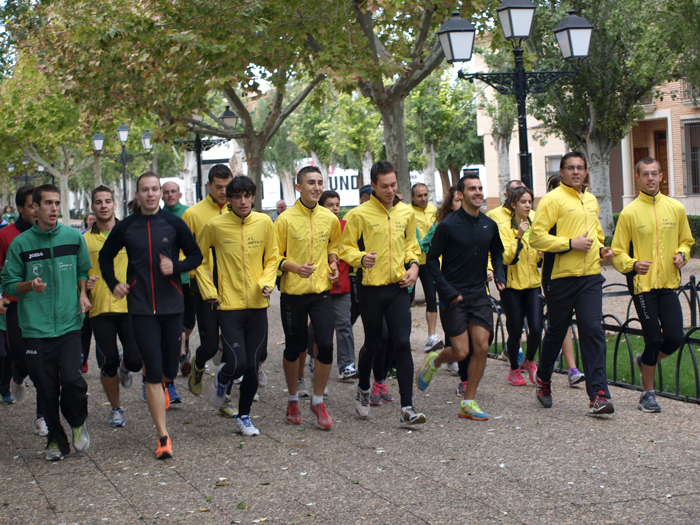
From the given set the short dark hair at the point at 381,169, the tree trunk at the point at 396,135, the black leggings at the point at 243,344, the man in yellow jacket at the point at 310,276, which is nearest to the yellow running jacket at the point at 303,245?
the man in yellow jacket at the point at 310,276

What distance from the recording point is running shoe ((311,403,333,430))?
21.9 ft

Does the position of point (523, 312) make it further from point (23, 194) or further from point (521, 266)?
point (23, 194)

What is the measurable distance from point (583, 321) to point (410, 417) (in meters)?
1.54

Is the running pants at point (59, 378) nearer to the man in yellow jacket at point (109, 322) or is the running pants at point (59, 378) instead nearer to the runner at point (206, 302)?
the man in yellow jacket at point (109, 322)

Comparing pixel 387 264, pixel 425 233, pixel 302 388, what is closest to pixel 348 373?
pixel 302 388

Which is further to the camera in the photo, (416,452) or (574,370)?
(574,370)

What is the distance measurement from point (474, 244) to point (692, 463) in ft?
7.46

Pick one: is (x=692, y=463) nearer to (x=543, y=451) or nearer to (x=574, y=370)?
(x=543, y=451)

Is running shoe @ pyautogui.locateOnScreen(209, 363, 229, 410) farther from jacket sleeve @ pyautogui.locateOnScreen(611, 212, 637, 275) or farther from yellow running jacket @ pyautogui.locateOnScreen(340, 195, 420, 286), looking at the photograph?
jacket sleeve @ pyautogui.locateOnScreen(611, 212, 637, 275)

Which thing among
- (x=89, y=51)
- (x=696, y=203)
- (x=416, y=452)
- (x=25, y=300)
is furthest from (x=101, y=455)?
(x=696, y=203)

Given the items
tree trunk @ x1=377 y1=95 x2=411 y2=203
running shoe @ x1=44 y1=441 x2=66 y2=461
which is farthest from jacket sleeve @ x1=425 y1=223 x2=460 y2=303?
tree trunk @ x1=377 y1=95 x2=411 y2=203

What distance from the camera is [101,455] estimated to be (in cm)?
623

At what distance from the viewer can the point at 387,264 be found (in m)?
6.70

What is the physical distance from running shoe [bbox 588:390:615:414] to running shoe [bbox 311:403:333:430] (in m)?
2.01
